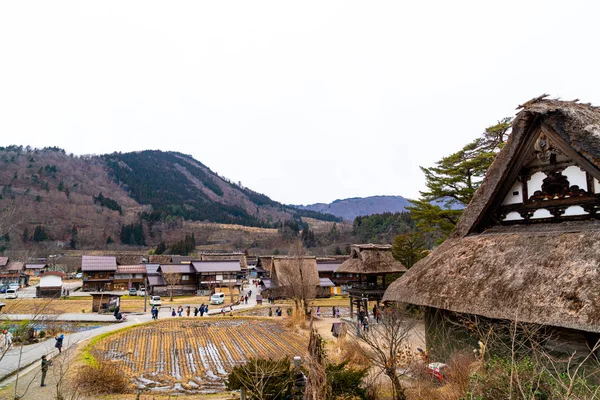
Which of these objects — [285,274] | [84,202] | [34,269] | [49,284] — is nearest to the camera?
[285,274]

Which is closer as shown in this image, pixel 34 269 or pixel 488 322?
pixel 488 322

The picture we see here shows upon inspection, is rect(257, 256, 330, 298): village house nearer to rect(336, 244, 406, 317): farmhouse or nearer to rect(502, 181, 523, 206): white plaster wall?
rect(336, 244, 406, 317): farmhouse

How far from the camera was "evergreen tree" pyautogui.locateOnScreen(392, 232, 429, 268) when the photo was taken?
31.6 m

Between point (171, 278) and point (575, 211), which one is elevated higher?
point (575, 211)

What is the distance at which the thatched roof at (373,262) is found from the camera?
27828 mm

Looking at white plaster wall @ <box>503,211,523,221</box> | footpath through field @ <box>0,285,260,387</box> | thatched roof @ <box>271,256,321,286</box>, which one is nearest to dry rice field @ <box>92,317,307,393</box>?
footpath through field @ <box>0,285,260,387</box>

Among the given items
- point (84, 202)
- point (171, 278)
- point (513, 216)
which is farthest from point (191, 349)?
point (84, 202)

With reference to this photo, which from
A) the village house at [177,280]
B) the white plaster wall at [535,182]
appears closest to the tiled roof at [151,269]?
the village house at [177,280]

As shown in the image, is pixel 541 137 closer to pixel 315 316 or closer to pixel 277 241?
pixel 315 316

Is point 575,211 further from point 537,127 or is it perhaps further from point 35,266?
point 35,266

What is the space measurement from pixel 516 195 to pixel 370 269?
19536 mm

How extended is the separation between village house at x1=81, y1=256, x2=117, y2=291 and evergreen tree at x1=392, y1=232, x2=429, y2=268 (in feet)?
135

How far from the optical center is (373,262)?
28219 millimetres

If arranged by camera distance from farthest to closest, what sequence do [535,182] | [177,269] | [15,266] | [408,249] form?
[15,266] < [177,269] < [408,249] < [535,182]
